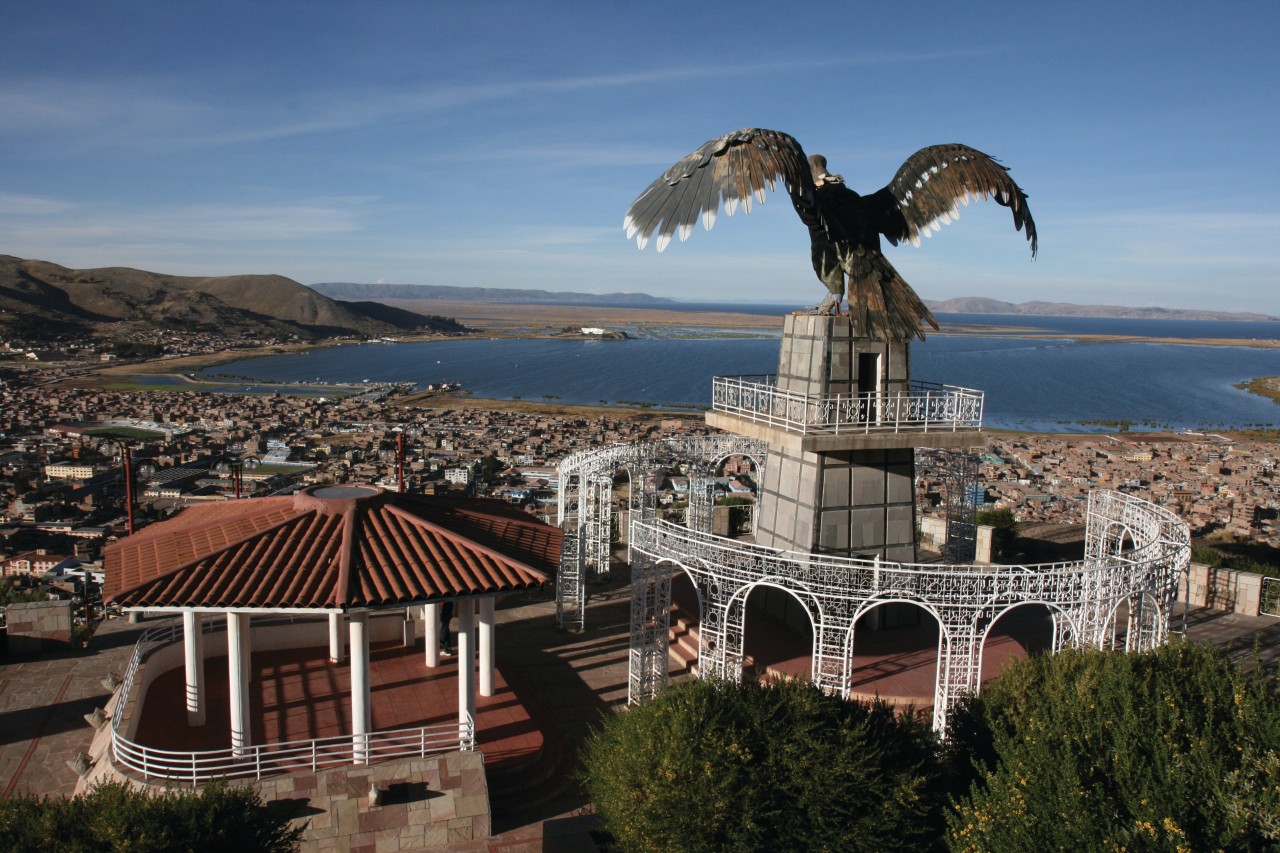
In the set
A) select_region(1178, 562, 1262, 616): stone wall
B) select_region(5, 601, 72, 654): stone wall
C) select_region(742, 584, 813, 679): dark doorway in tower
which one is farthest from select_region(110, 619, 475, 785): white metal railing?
select_region(1178, 562, 1262, 616): stone wall

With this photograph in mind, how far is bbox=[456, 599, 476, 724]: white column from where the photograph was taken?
10.9 metres

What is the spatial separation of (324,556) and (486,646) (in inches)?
111

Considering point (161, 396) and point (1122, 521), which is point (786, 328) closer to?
point (1122, 521)

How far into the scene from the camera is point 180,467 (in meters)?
52.9

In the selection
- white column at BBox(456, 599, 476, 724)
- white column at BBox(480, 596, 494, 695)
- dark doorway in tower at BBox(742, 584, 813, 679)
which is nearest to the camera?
white column at BBox(456, 599, 476, 724)

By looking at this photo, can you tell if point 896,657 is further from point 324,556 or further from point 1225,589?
point 324,556

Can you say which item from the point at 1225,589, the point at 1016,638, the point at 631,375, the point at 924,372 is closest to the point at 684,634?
the point at 1016,638

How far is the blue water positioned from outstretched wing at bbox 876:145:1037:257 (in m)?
63.3

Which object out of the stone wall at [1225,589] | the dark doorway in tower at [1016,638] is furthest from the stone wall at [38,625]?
the stone wall at [1225,589]

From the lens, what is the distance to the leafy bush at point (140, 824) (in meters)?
6.82

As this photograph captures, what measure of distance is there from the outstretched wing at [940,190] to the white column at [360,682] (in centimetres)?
1019

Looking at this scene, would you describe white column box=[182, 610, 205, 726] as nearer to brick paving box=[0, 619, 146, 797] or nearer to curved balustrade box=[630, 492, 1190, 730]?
brick paving box=[0, 619, 146, 797]

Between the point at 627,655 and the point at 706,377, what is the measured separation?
105 metres

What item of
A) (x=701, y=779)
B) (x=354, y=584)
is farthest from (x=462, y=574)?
(x=701, y=779)
